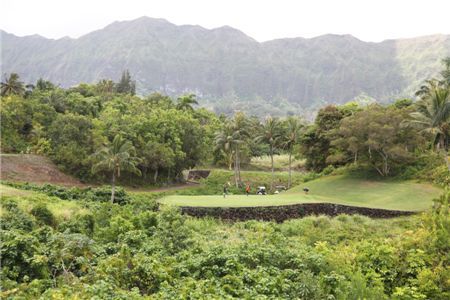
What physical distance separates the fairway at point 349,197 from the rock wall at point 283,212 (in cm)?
71

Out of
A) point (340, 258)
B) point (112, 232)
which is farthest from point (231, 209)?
point (340, 258)

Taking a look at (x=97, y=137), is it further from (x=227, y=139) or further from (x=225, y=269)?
(x=225, y=269)

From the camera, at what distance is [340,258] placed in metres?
12.7

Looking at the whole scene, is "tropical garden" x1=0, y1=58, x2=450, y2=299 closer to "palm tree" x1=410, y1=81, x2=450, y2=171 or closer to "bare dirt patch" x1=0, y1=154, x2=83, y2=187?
"palm tree" x1=410, y1=81, x2=450, y2=171

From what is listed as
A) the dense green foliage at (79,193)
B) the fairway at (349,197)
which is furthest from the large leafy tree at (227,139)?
the dense green foliage at (79,193)

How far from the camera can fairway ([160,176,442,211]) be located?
95.9ft

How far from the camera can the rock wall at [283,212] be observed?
2688 cm

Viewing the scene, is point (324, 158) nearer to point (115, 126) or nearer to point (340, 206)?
point (340, 206)

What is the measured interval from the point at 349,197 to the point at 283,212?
10.1 metres

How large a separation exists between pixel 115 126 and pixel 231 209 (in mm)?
24726

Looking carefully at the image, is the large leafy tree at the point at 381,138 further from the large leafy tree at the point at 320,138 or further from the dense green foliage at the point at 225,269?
the dense green foliage at the point at 225,269

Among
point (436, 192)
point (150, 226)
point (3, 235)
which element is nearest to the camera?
point (3, 235)

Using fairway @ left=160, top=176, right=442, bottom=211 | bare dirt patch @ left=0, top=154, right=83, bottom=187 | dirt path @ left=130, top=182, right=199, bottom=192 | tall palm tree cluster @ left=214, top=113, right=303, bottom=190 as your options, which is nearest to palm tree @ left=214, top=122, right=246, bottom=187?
tall palm tree cluster @ left=214, top=113, right=303, bottom=190

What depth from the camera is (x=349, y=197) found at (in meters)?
35.0
